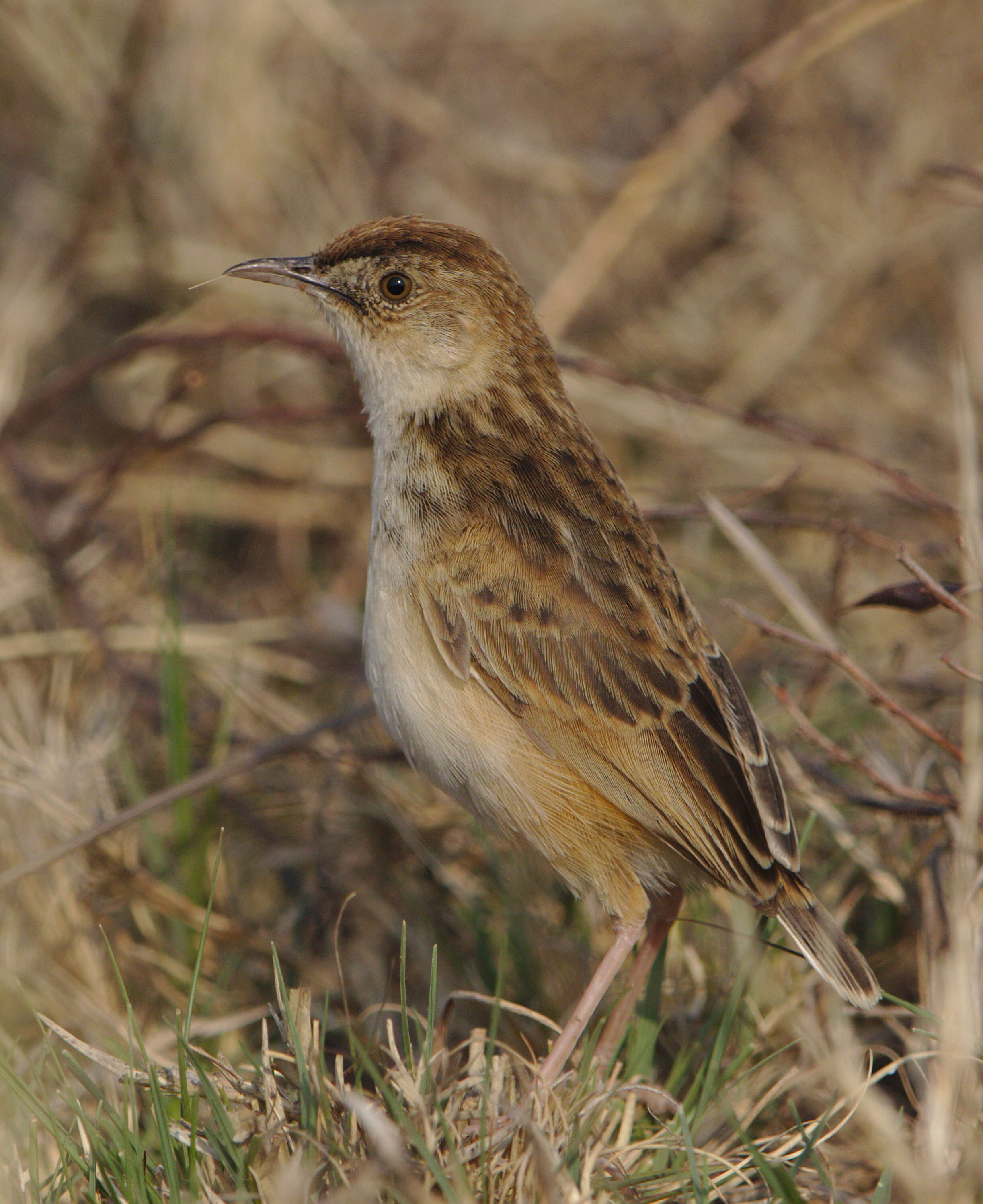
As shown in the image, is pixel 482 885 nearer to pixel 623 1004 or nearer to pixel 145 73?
pixel 623 1004

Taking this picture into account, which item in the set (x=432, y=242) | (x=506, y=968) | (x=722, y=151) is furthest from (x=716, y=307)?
(x=506, y=968)

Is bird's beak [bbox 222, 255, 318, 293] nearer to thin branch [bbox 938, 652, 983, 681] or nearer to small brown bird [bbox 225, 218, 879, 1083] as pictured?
small brown bird [bbox 225, 218, 879, 1083]

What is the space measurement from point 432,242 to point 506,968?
2415 mm

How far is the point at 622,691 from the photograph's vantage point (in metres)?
3.83

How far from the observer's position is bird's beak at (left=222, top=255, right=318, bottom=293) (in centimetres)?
461

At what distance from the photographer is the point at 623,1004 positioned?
405cm

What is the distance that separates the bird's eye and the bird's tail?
2251 mm

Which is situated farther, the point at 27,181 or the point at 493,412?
the point at 27,181

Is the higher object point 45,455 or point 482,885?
point 45,455

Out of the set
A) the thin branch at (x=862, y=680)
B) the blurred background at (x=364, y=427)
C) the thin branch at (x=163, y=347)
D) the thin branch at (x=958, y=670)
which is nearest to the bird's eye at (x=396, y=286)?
the thin branch at (x=163, y=347)

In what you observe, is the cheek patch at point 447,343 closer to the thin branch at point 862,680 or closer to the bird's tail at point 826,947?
the thin branch at point 862,680

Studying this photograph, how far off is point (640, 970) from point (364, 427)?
142 inches

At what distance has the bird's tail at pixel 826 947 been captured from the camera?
3650 millimetres

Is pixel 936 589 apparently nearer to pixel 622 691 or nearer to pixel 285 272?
pixel 622 691
